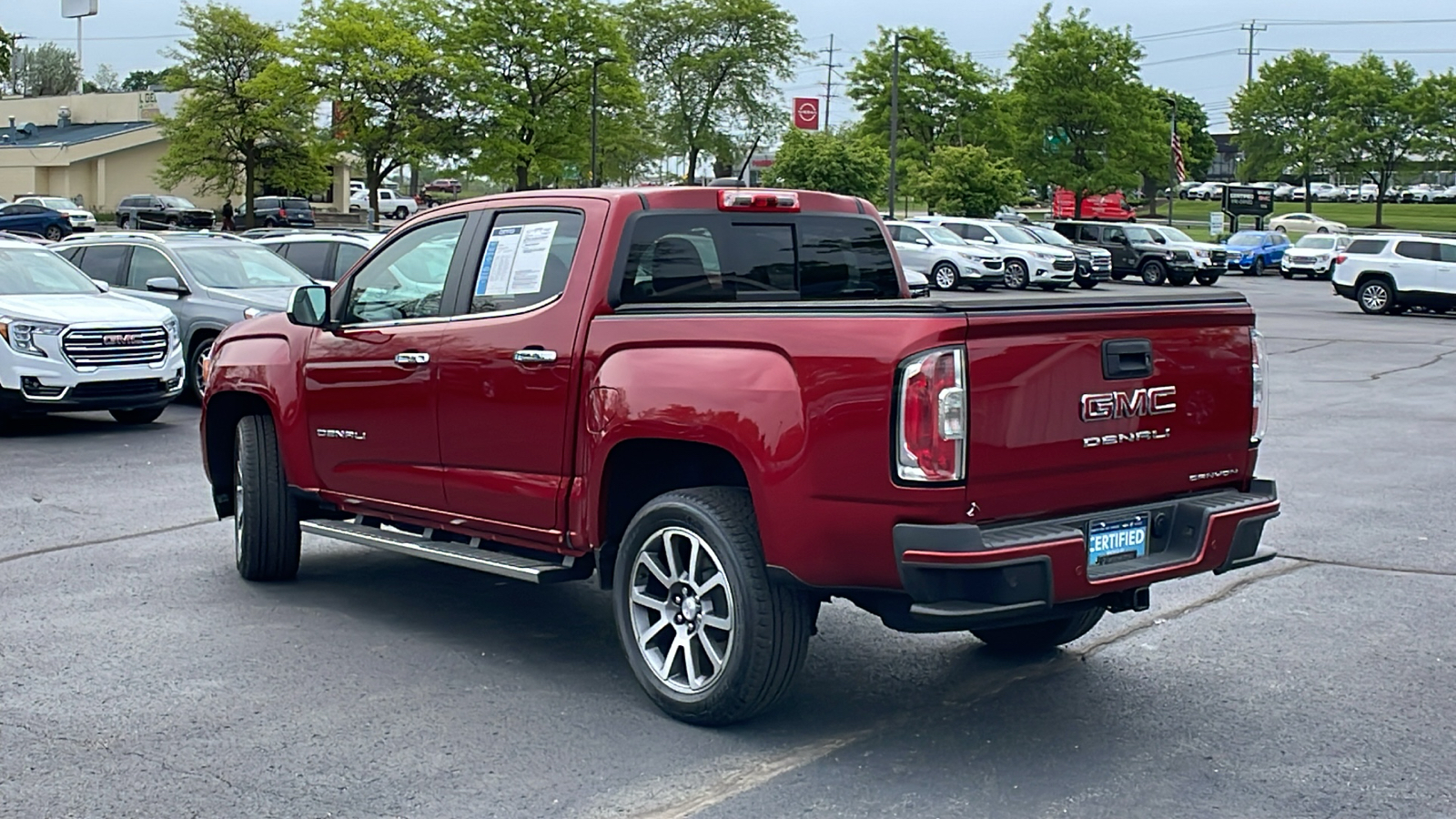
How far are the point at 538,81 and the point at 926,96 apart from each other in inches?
684

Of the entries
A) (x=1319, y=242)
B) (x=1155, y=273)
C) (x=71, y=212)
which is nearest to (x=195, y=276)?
(x=1155, y=273)

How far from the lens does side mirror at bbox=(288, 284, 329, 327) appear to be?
735cm

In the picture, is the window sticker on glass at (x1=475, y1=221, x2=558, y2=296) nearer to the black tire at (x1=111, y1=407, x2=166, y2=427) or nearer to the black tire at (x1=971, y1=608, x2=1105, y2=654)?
the black tire at (x1=971, y1=608, x2=1105, y2=654)

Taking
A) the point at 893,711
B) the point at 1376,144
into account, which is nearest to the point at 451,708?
the point at 893,711

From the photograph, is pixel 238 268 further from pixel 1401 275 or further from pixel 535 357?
pixel 1401 275

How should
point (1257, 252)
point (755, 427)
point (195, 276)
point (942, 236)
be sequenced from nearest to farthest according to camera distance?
point (755, 427) < point (195, 276) < point (942, 236) < point (1257, 252)

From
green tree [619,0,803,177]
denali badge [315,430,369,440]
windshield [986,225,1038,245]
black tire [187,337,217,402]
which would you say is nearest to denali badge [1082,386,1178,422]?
denali badge [315,430,369,440]

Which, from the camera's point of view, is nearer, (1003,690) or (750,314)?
(750,314)

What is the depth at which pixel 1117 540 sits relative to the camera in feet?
17.5

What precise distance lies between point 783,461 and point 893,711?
1263mm

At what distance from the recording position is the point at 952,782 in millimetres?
5031

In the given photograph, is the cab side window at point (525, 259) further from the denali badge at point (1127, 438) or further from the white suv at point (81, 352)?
the white suv at point (81, 352)

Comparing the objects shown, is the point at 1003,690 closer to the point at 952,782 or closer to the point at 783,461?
the point at 952,782

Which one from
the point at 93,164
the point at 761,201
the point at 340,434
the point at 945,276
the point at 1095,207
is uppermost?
the point at 93,164
